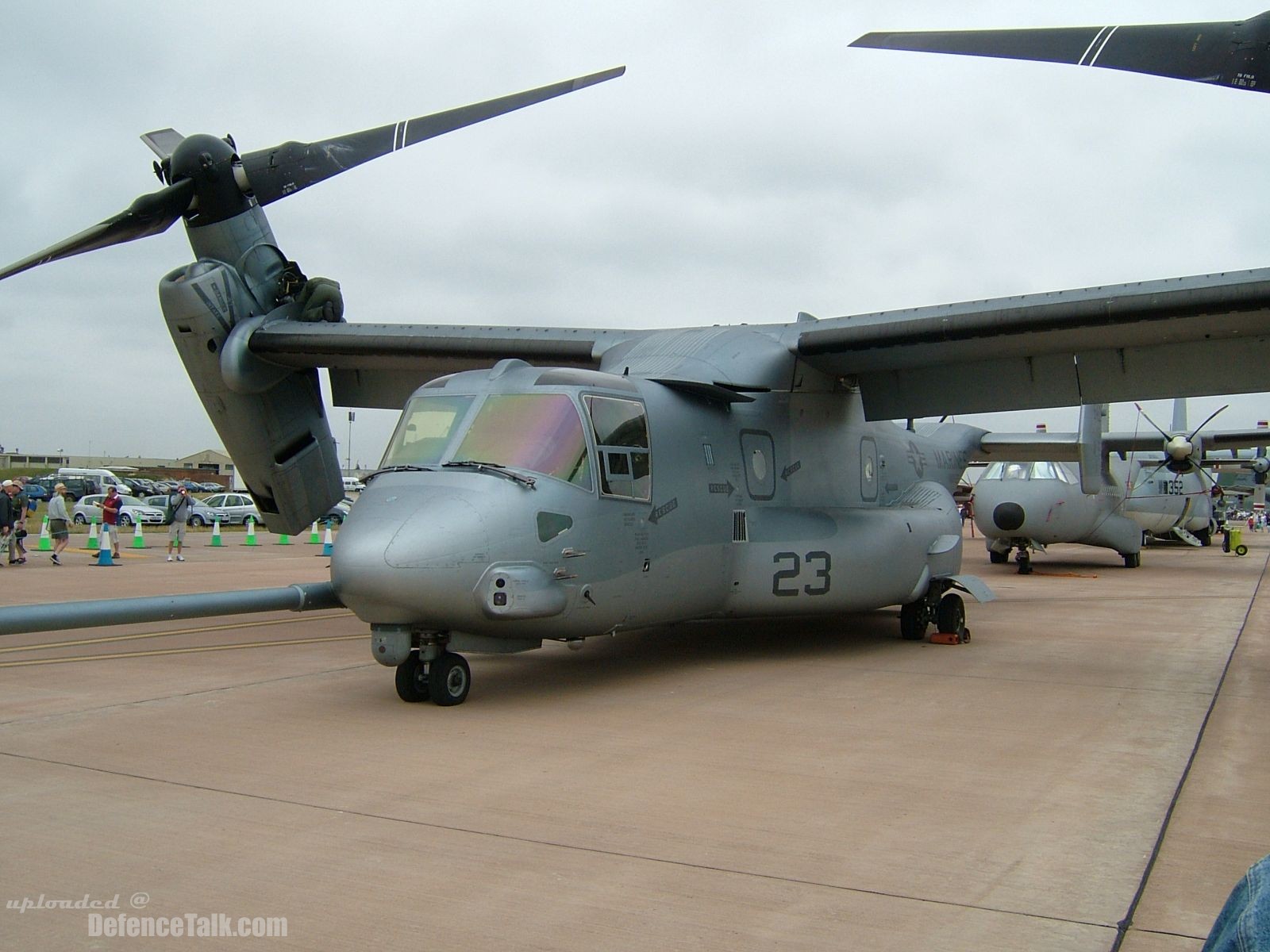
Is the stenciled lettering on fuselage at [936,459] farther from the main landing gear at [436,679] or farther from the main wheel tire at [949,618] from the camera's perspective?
the main landing gear at [436,679]

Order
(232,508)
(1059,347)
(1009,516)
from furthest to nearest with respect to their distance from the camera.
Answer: (232,508)
(1009,516)
(1059,347)

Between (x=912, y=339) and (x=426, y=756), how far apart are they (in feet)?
19.0

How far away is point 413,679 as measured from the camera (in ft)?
23.8

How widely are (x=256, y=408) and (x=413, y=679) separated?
5.47 meters

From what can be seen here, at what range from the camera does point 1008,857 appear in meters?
4.21

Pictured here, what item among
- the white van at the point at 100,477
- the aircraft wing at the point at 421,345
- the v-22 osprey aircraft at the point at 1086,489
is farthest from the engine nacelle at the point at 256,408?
the white van at the point at 100,477

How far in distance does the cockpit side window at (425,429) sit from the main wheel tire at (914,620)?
547 centimetres

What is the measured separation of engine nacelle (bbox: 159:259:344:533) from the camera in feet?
35.4

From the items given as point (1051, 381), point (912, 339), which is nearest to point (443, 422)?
point (912, 339)

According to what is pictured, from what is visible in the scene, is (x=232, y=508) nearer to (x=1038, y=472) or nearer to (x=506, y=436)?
(x=1038, y=472)

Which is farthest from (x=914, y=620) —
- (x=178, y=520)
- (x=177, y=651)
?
(x=178, y=520)

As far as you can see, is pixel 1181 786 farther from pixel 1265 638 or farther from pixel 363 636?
pixel 363 636

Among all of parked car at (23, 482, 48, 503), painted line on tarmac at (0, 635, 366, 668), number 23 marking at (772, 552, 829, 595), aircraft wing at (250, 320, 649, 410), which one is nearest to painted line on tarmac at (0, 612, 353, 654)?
painted line on tarmac at (0, 635, 366, 668)

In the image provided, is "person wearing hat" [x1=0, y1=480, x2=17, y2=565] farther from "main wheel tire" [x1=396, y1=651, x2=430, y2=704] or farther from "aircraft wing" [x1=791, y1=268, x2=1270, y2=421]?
"aircraft wing" [x1=791, y1=268, x2=1270, y2=421]
